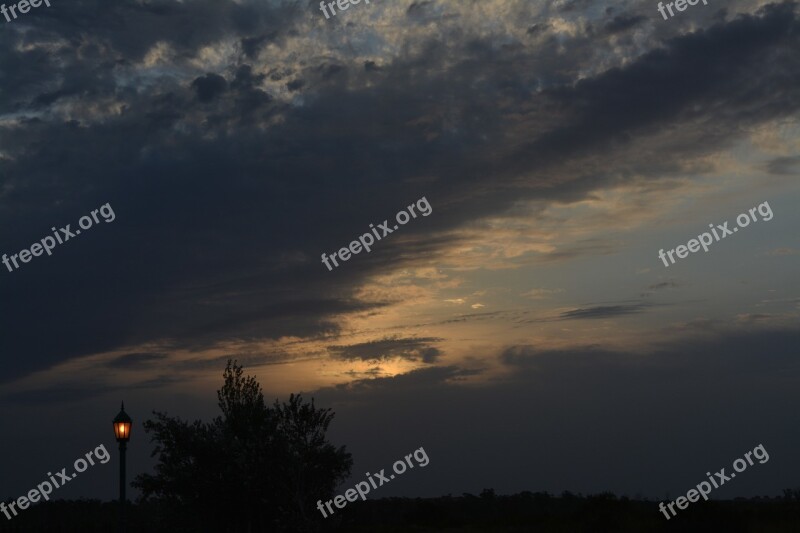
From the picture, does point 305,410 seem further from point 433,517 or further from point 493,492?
point 493,492

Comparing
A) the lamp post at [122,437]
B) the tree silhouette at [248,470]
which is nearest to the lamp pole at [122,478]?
the lamp post at [122,437]

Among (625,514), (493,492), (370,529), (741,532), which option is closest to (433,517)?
(370,529)

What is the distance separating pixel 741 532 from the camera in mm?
28656

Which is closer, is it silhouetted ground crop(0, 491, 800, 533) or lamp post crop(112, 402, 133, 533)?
lamp post crop(112, 402, 133, 533)

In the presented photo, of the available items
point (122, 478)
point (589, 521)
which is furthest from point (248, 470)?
point (589, 521)

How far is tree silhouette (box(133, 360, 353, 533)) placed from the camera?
28672 millimetres

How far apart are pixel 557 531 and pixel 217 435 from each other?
13.8 metres

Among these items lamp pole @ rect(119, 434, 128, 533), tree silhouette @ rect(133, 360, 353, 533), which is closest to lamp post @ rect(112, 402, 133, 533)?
lamp pole @ rect(119, 434, 128, 533)

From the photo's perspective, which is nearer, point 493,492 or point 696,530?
point 696,530

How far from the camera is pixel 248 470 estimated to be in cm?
2875

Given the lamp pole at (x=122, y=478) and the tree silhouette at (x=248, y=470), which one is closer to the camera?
the lamp pole at (x=122, y=478)

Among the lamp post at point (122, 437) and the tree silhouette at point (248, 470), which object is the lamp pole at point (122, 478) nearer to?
the lamp post at point (122, 437)

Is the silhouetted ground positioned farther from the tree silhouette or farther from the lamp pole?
the lamp pole

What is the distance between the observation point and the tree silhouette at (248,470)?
28.7m
